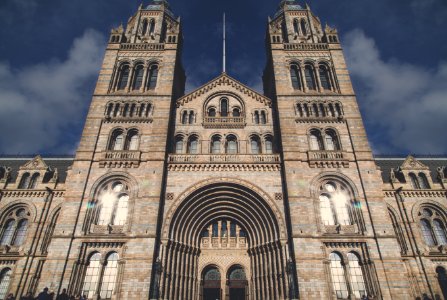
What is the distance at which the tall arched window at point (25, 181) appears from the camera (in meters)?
25.1

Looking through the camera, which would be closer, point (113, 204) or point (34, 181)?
point (113, 204)

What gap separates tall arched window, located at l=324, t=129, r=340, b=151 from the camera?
22.9 meters

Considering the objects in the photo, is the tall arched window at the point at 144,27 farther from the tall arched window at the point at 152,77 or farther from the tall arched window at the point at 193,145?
the tall arched window at the point at 193,145

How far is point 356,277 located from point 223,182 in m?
10.8

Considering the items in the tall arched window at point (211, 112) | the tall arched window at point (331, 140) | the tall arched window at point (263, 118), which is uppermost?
the tall arched window at point (211, 112)

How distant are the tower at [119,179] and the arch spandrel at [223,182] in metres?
1.10

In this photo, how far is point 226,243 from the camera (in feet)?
71.5

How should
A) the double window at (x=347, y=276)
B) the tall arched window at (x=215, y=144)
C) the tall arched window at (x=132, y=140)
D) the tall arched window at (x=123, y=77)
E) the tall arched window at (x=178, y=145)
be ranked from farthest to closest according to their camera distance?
the tall arched window at (x=123, y=77)
the tall arched window at (x=215, y=144)
the tall arched window at (x=178, y=145)
the tall arched window at (x=132, y=140)
the double window at (x=347, y=276)

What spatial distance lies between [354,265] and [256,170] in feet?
30.1

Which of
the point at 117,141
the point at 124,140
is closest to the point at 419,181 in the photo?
the point at 124,140

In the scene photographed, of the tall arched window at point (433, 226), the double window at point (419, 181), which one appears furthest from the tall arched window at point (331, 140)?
the tall arched window at point (433, 226)

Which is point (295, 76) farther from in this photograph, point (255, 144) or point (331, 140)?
point (255, 144)

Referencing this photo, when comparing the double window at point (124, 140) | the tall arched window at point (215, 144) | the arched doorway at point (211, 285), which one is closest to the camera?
the arched doorway at point (211, 285)

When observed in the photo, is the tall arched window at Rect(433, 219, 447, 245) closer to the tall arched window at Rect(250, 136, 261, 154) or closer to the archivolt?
the archivolt
